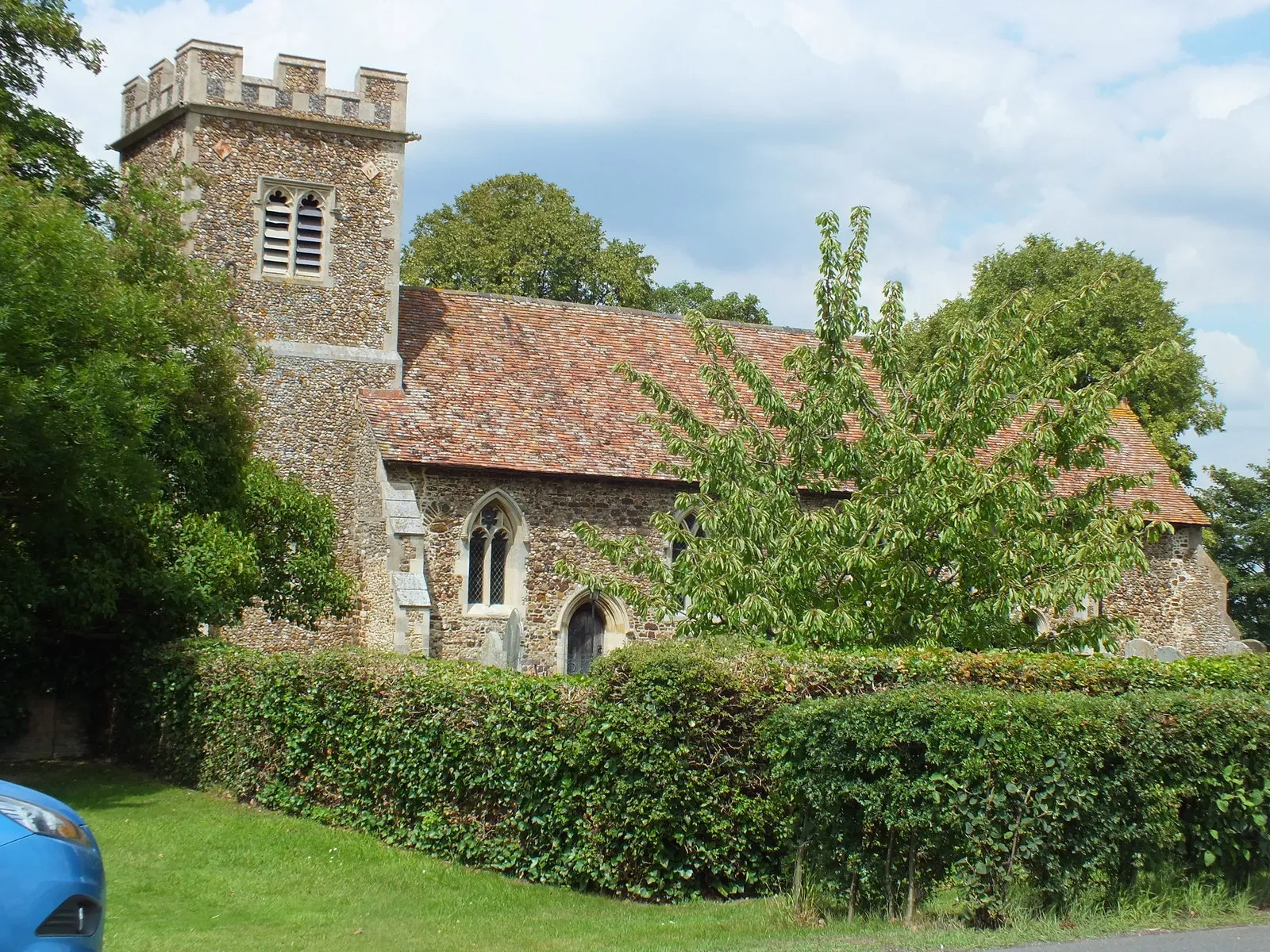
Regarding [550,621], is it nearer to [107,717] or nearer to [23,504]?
[107,717]

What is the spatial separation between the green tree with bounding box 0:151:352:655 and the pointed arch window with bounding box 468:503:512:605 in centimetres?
366

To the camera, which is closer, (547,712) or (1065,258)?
(547,712)

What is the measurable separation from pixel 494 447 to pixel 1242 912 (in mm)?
15983

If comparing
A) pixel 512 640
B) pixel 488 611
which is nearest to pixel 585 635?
pixel 488 611

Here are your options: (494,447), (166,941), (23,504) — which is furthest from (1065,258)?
(166,941)

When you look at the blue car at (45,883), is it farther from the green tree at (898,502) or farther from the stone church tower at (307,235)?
the stone church tower at (307,235)

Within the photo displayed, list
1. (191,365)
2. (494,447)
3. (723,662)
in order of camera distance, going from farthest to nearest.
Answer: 1. (494,447)
2. (191,365)
3. (723,662)

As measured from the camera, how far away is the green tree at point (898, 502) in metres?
13.1

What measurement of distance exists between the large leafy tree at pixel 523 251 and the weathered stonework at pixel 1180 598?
63.8ft

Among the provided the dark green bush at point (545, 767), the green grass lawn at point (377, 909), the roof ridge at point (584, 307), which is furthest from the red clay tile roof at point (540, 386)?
the green grass lawn at point (377, 909)

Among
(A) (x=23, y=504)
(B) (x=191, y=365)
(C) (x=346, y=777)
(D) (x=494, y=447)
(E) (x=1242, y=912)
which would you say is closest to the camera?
(E) (x=1242, y=912)

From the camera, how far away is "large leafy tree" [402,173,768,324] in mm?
39781

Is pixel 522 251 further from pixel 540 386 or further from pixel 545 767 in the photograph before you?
pixel 545 767

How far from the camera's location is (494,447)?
2256 centimetres
